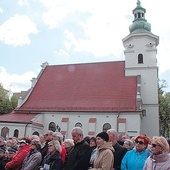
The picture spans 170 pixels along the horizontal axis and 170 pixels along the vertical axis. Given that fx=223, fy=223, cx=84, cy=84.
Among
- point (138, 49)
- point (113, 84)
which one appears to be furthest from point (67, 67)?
point (138, 49)

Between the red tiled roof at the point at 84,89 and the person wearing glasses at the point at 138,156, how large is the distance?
1881 cm

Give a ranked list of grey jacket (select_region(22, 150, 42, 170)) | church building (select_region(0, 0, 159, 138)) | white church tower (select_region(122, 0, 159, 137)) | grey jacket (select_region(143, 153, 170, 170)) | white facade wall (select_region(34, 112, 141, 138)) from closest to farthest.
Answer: grey jacket (select_region(143, 153, 170, 170)), grey jacket (select_region(22, 150, 42, 170)), white facade wall (select_region(34, 112, 141, 138)), church building (select_region(0, 0, 159, 138)), white church tower (select_region(122, 0, 159, 137))

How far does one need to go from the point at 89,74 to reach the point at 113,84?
392cm

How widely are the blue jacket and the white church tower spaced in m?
20.9

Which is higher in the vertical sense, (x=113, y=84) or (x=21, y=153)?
(x=113, y=84)

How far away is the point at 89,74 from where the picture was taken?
1163 inches

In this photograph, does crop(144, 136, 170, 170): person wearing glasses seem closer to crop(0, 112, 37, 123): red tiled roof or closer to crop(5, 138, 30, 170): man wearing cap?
crop(5, 138, 30, 170): man wearing cap

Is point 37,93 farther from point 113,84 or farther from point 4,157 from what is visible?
point 4,157

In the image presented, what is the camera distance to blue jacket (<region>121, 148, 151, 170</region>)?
466cm

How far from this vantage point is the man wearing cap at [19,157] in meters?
5.85

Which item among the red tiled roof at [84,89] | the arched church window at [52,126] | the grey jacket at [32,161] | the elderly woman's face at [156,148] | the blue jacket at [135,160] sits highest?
the red tiled roof at [84,89]

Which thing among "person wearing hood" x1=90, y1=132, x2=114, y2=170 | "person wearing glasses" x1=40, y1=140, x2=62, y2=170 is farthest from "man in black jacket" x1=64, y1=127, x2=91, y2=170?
"person wearing hood" x1=90, y1=132, x2=114, y2=170

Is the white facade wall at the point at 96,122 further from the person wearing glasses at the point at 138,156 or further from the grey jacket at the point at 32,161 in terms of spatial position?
the person wearing glasses at the point at 138,156

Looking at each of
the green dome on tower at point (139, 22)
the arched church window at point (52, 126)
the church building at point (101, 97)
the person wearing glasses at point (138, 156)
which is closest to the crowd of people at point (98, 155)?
the person wearing glasses at point (138, 156)
